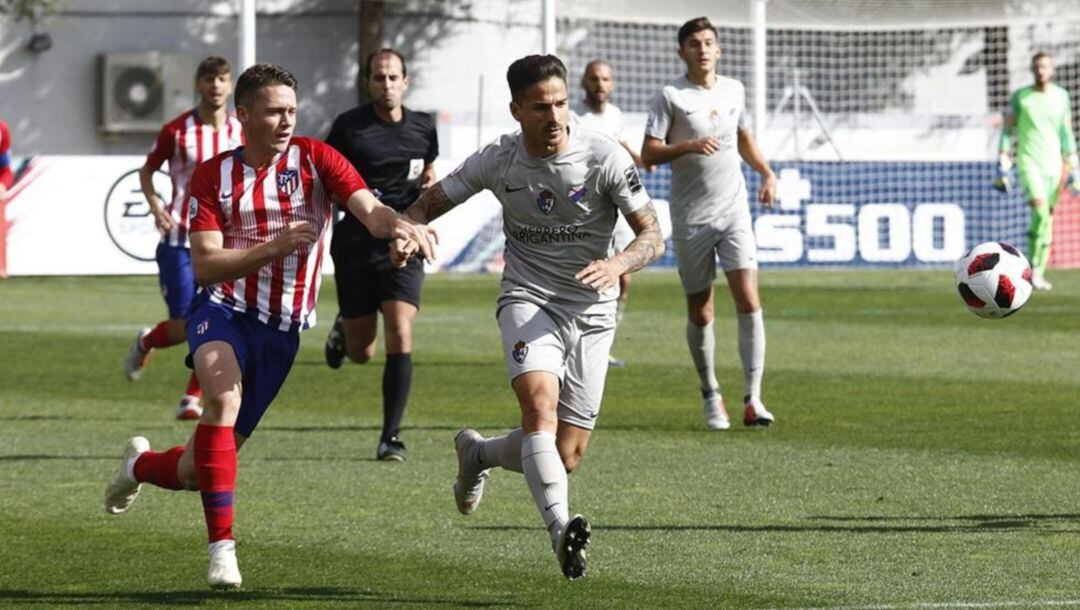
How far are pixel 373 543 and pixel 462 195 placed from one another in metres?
1.43

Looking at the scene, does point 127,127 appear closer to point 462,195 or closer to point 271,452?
point 271,452

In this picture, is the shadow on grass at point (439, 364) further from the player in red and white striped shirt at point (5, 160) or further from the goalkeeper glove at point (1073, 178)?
the goalkeeper glove at point (1073, 178)

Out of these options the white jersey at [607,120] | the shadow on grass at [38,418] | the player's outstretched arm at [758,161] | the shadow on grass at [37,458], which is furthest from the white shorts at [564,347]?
the white jersey at [607,120]

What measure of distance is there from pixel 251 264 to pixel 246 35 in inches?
675

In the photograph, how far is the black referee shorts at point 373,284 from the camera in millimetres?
11172

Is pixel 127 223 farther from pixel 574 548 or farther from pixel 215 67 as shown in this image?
pixel 574 548

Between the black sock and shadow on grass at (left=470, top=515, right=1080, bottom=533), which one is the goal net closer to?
the black sock

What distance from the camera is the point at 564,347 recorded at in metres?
→ 7.71

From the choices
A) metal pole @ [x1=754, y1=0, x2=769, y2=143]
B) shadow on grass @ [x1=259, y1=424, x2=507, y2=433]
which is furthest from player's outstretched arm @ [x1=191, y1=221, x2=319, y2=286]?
metal pole @ [x1=754, y1=0, x2=769, y2=143]

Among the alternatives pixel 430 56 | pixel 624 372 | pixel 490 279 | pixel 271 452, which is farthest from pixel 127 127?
pixel 271 452

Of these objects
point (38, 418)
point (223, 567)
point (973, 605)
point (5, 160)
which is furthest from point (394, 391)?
point (973, 605)

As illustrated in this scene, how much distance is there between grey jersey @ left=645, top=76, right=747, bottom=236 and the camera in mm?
12062

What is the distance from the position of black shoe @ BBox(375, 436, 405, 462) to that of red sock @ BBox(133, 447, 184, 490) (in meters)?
2.95

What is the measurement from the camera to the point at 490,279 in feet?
84.4
